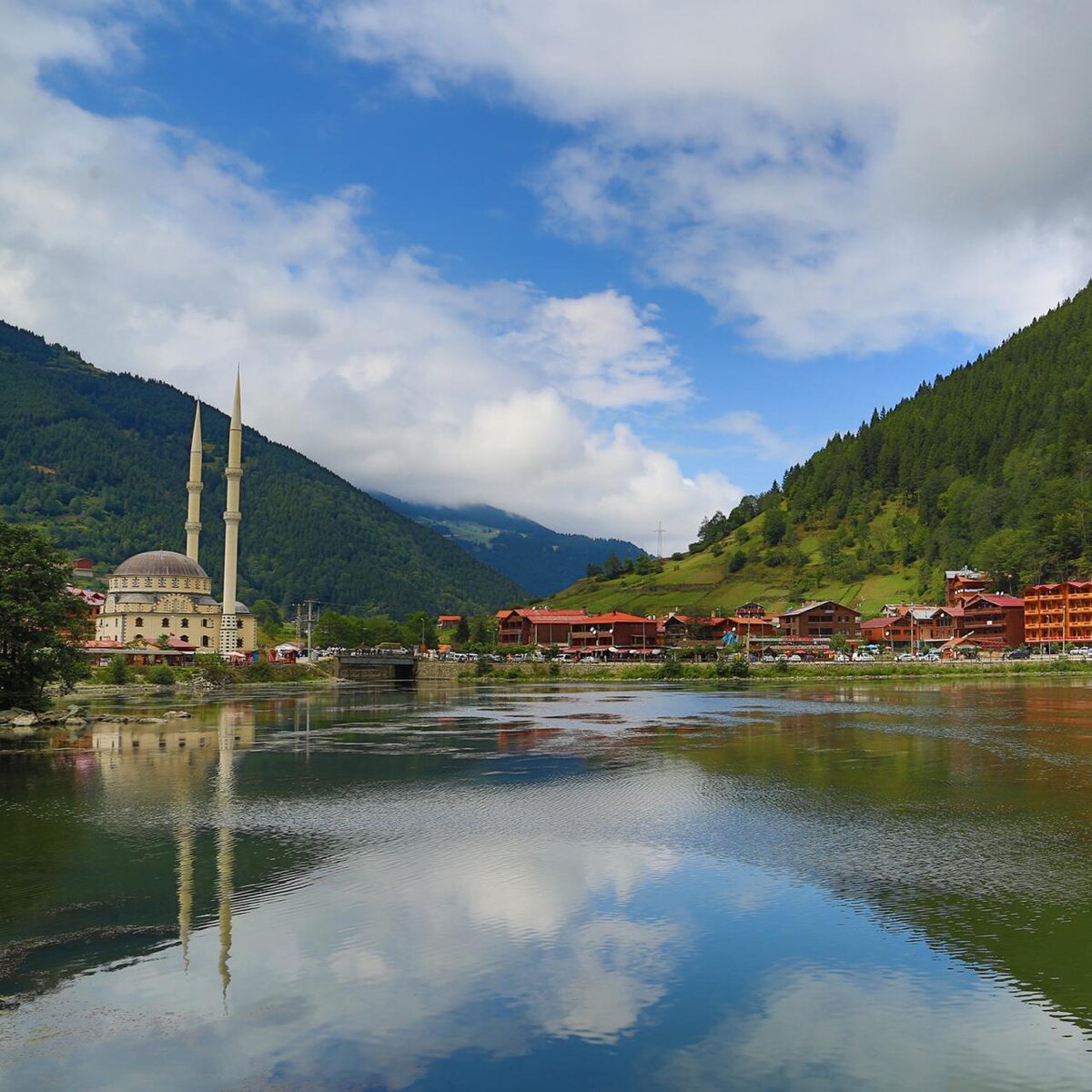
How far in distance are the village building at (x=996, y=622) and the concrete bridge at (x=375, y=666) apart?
91848 mm

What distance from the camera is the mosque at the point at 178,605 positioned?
154125mm

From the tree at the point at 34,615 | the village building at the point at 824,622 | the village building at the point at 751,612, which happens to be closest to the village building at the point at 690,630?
the village building at the point at 751,612

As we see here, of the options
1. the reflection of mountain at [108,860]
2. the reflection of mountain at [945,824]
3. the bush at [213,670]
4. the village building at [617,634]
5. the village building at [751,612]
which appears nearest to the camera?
the reflection of mountain at [108,860]

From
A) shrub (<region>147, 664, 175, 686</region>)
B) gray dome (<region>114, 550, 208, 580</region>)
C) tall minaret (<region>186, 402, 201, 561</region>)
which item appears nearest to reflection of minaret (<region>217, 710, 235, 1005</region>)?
shrub (<region>147, 664, 175, 686</region>)

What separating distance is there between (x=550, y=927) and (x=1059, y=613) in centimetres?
15295

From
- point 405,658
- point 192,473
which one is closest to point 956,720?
point 405,658

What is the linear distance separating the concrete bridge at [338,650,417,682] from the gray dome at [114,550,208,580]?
30875mm

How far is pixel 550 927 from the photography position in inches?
868

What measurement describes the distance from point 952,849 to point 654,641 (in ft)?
497

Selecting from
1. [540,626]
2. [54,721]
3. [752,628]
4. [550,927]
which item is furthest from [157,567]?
[550,927]

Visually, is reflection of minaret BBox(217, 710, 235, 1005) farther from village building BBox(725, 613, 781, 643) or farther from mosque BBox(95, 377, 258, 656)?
village building BBox(725, 613, 781, 643)

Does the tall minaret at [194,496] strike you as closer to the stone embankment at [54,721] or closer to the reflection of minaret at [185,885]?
the stone embankment at [54,721]

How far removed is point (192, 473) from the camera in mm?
180000

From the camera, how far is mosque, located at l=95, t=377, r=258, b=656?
15412cm
